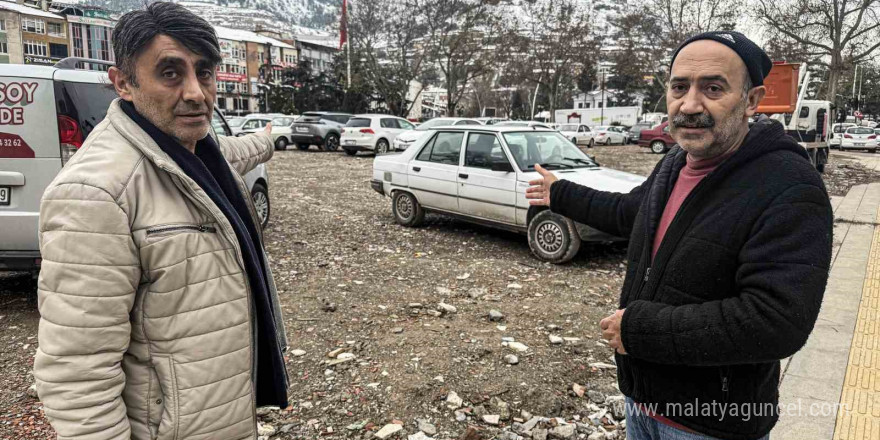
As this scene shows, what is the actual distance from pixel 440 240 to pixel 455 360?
3971 mm

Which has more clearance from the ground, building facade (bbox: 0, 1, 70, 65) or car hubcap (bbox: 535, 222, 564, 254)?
building facade (bbox: 0, 1, 70, 65)

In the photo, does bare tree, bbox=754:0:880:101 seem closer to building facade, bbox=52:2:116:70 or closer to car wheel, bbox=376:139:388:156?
car wheel, bbox=376:139:388:156

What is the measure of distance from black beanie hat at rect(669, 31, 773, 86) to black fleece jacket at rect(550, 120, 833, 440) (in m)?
0.14

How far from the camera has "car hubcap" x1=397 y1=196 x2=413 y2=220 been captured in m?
8.76

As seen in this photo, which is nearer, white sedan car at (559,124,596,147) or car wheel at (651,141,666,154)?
car wheel at (651,141,666,154)

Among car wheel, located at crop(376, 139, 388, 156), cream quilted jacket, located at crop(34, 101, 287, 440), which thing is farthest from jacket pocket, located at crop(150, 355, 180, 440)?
car wheel, located at crop(376, 139, 388, 156)

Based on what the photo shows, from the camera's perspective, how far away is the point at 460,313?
16.8ft

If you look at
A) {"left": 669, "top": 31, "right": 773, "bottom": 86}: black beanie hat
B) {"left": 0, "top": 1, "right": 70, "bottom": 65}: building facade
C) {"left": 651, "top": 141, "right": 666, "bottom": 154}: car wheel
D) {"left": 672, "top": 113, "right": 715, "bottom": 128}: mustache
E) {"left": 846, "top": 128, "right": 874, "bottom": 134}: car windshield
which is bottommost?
{"left": 651, "top": 141, "right": 666, "bottom": 154}: car wheel

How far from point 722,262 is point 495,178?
5.89m

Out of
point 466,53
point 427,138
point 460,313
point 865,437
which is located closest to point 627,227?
point 865,437

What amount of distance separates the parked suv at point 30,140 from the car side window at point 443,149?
453 cm

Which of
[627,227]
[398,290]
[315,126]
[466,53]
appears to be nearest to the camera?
[627,227]

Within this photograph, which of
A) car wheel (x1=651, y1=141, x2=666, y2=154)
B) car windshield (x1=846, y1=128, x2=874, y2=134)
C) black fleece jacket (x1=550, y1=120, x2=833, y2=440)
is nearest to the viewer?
black fleece jacket (x1=550, y1=120, x2=833, y2=440)

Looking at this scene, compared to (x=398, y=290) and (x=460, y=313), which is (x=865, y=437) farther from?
(x=398, y=290)
